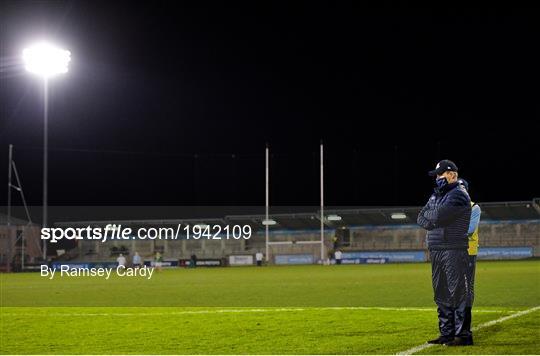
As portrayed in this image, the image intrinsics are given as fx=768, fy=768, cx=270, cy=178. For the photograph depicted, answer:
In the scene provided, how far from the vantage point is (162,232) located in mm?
78938

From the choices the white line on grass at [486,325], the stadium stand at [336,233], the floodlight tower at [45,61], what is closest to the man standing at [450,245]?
the white line on grass at [486,325]

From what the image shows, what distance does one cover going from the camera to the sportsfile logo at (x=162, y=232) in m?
76.2

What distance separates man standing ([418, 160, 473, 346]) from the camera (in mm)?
9078

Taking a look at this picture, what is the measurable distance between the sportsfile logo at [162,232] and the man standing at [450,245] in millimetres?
65297

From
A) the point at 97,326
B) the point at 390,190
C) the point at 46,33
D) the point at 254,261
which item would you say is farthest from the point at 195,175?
the point at 97,326

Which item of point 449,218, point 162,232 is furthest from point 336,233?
point 449,218

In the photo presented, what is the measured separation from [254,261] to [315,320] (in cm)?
5612

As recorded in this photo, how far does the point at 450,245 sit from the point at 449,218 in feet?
1.06

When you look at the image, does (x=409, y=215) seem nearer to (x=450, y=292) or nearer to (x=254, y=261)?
(x=254, y=261)

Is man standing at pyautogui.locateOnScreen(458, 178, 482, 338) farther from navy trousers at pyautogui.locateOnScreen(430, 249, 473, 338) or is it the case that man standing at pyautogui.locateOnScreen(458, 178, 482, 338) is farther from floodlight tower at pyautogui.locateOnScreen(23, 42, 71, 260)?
floodlight tower at pyautogui.locateOnScreen(23, 42, 71, 260)

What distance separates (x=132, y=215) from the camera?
81250 millimetres

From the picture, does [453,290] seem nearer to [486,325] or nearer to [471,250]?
[471,250]

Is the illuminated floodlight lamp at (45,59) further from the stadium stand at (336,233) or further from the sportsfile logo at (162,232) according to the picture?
the stadium stand at (336,233)

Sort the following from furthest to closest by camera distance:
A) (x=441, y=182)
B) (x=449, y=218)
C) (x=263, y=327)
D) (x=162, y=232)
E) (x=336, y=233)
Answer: (x=162, y=232), (x=336, y=233), (x=263, y=327), (x=441, y=182), (x=449, y=218)
